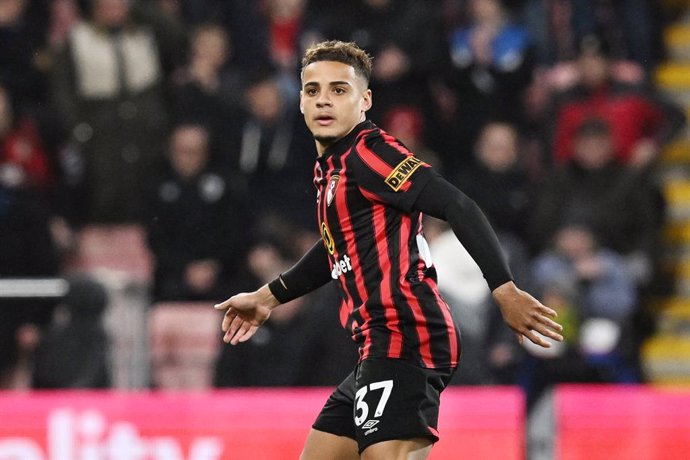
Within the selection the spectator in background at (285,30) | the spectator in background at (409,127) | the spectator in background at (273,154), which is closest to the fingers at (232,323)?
the spectator in background at (273,154)

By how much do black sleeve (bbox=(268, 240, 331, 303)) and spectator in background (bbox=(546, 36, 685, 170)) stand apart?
15.2ft

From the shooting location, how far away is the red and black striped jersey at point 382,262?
14.9 feet

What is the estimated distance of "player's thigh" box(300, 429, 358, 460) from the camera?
15.5 feet

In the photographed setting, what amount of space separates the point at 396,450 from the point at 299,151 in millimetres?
5000

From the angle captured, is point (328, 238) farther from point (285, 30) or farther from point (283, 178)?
point (285, 30)

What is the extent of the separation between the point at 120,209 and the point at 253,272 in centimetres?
105

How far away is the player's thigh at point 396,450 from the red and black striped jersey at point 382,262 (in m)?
0.26

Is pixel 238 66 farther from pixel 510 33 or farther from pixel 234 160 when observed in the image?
pixel 510 33

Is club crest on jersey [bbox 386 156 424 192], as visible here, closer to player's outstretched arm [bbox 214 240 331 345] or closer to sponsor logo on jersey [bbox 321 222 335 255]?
sponsor logo on jersey [bbox 321 222 335 255]

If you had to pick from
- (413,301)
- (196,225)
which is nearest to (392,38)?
(196,225)

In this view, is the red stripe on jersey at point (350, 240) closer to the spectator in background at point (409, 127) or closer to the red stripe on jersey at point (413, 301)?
the red stripe on jersey at point (413, 301)

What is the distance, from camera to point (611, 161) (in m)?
9.29

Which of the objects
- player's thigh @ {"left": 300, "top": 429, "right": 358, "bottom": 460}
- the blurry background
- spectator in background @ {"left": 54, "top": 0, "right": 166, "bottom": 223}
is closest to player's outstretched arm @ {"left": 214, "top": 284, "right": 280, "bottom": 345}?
player's thigh @ {"left": 300, "top": 429, "right": 358, "bottom": 460}

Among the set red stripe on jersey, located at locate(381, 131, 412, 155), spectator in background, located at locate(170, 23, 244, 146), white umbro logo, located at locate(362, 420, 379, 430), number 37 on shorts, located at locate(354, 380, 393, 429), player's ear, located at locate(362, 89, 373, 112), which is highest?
spectator in background, located at locate(170, 23, 244, 146)
